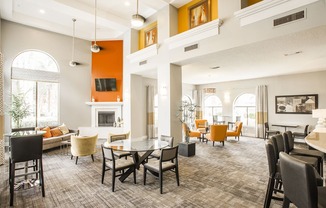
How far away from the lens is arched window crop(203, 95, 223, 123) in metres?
11.4

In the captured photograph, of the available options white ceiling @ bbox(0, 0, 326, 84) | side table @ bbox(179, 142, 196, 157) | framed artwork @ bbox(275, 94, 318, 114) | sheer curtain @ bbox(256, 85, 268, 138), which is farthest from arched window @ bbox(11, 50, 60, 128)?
framed artwork @ bbox(275, 94, 318, 114)

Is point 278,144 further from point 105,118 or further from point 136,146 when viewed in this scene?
point 105,118

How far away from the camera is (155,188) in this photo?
3.36m

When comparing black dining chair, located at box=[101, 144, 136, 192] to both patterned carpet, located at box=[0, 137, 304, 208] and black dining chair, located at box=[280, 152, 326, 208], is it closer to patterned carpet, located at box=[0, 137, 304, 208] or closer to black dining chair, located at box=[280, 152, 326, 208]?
patterned carpet, located at box=[0, 137, 304, 208]

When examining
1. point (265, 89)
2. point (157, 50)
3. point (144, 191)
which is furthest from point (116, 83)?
point (265, 89)

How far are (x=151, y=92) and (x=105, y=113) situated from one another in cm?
250

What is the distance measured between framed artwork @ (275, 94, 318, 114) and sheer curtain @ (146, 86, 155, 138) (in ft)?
20.5

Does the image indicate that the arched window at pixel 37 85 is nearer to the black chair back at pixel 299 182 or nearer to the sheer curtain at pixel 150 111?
the sheer curtain at pixel 150 111

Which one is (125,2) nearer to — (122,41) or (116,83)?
(122,41)

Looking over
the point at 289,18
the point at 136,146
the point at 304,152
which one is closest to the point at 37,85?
the point at 136,146

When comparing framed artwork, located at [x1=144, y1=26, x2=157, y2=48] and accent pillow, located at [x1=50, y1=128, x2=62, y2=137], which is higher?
framed artwork, located at [x1=144, y1=26, x2=157, y2=48]

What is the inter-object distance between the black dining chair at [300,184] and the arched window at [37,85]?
8.27m

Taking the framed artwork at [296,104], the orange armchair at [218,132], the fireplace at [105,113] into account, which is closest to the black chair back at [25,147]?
the fireplace at [105,113]

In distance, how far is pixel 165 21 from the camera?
575 centimetres
